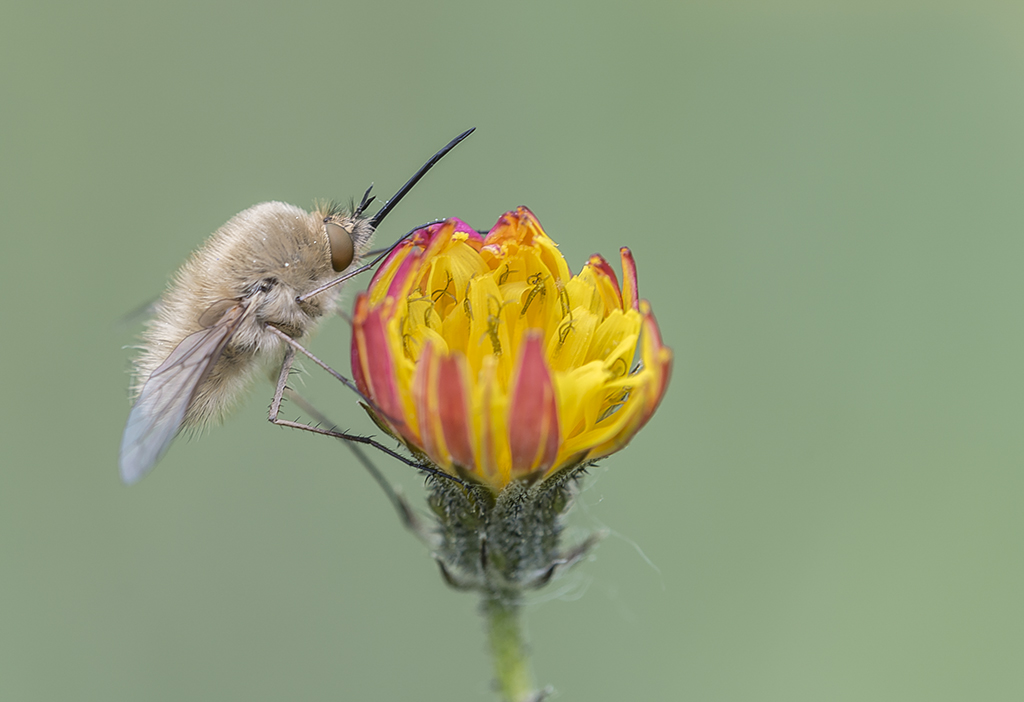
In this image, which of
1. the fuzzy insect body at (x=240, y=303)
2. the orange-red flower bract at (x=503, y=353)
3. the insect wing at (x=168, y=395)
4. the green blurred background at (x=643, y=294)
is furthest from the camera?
the green blurred background at (x=643, y=294)

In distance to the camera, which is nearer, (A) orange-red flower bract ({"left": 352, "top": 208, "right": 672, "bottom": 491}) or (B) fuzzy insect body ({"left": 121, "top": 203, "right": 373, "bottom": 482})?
(A) orange-red flower bract ({"left": 352, "top": 208, "right": 672, "bottom": 491})

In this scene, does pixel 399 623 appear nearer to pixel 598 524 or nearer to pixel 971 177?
pixel 598 524

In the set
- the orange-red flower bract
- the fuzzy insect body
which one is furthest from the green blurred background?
the orange-red flower bract

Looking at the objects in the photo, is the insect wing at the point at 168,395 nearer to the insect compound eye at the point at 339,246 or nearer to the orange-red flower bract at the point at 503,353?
the insect compound eye at the point at 339,246

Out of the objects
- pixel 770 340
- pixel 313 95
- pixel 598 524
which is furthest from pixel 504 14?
pixel 598 524

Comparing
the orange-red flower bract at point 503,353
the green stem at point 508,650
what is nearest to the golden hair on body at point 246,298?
the orange-red flower bract at point 503,353

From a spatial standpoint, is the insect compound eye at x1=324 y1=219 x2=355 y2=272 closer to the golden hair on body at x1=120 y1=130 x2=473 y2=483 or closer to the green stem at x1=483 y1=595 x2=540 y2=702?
the golden hair on body at x1=120 y1=130 x2=473 y2=483

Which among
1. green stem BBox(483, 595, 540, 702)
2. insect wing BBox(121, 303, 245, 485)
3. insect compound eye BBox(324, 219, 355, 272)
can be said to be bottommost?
green stem BBox(483, 595, 540, 702)
